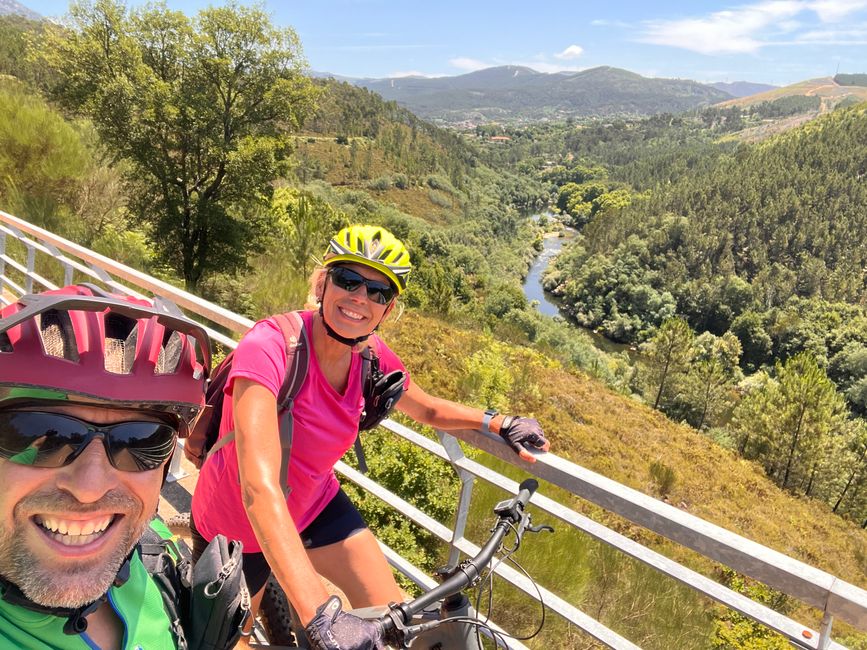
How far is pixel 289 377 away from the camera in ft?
5.21

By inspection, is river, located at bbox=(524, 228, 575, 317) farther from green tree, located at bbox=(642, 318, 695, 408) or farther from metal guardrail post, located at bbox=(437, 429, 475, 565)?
metal guardrail post, located at bbox=(437, 429, 475, 565)

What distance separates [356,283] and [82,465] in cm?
108

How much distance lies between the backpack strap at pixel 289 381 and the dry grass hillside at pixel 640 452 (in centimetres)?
826

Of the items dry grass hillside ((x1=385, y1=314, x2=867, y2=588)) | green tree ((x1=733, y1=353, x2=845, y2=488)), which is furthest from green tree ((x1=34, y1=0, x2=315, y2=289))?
green tree ((x1=733, y1=353, x2=845, y2=488))

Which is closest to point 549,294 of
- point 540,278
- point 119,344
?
point 540,278

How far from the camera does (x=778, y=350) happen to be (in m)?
66.9

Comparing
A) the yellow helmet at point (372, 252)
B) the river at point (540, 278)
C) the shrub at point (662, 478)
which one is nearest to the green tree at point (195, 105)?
the shrub at point (662, 478)

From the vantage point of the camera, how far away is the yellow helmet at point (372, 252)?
1.82 m

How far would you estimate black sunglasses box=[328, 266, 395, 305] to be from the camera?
71.6 inches

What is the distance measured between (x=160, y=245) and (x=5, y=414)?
1573 centimetres

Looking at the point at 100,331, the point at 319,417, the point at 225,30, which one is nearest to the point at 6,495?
the point at 100,331

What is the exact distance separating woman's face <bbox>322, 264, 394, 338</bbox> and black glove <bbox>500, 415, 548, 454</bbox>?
0.58 m

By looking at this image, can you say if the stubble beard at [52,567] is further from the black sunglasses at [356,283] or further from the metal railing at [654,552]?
the metal railing at [654,552]

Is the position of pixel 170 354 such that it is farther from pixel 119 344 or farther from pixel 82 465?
pixel 82 465
